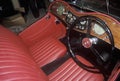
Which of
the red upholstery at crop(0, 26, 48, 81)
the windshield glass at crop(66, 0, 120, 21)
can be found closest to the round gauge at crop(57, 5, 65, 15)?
the windshield glass at crop(66, 0, 120, 21)

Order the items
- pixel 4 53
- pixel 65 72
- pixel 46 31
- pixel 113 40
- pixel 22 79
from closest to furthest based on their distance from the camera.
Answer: pixel 22 79 < pixel 113 40 < pixel 4 53 < pixel 65 72 < pixel 46 31

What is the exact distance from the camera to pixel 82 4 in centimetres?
189

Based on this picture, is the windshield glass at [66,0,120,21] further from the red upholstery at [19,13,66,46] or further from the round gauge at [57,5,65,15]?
the red upholstery at [19,13,66,46]

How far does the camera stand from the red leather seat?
1.26 meters

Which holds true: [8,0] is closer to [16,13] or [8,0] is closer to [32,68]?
[16,13]

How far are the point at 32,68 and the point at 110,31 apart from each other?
0.68 m

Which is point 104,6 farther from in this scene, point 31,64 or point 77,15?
point 31,64

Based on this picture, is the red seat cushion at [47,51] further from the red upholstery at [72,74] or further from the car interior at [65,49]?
the red upholstery at [72,74]

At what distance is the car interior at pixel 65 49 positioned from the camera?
4.37ft

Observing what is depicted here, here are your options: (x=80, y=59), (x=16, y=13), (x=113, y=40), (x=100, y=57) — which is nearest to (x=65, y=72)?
(x=80, y=59)

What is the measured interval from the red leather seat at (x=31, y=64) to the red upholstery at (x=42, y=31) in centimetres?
9

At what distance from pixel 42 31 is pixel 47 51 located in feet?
1.12

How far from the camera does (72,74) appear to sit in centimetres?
171

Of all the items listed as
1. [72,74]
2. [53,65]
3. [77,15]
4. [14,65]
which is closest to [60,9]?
[77,15]
